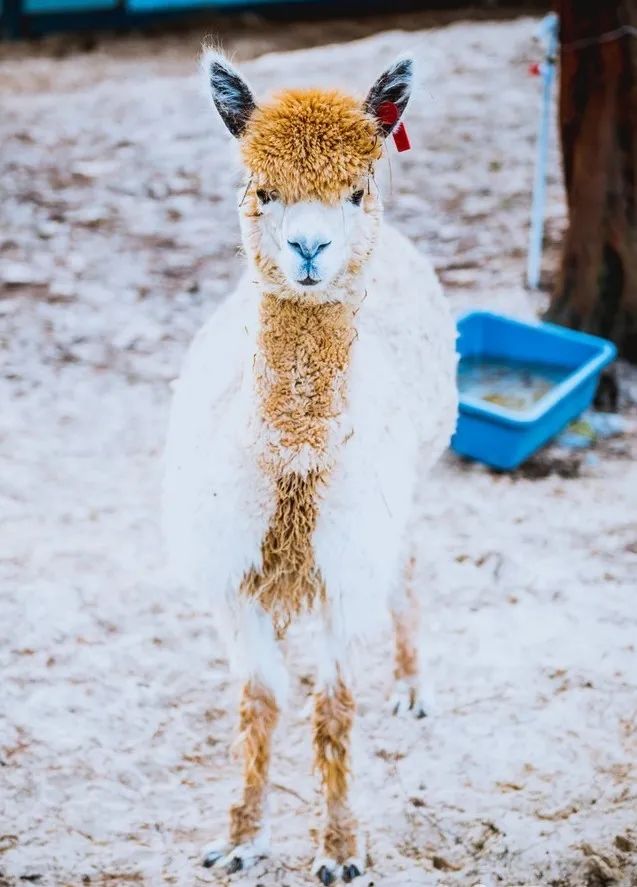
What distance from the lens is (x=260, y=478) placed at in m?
2.65

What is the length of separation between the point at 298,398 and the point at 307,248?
1.33 feet

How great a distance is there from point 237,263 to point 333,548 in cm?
473

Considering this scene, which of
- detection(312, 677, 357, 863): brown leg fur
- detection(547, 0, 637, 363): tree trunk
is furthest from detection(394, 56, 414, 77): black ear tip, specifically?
detection(547, 0, 637, 363): tree trunk

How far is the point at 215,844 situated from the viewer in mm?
3107

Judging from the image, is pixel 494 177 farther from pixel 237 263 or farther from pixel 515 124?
pixel 237 263

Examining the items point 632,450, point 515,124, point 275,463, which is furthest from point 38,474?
point 515,124

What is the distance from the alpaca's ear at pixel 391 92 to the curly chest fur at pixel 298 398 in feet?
1.65

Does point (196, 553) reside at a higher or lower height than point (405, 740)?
higher

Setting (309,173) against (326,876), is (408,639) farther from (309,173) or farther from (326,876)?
(309,173)

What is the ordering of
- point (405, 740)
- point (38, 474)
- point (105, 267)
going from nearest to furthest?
point (405, 740), point (38, 474), point (105, 267)

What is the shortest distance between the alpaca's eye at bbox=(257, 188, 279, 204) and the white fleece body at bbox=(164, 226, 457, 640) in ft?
0.80

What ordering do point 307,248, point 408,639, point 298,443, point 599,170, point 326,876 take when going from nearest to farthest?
point 307,248 → point 298,443 → point 326,876 → point 408,639 → point 599,170

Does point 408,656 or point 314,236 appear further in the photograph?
point 408,656

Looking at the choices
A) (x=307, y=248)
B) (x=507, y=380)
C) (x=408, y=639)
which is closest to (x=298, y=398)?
(x=307, y=248)
